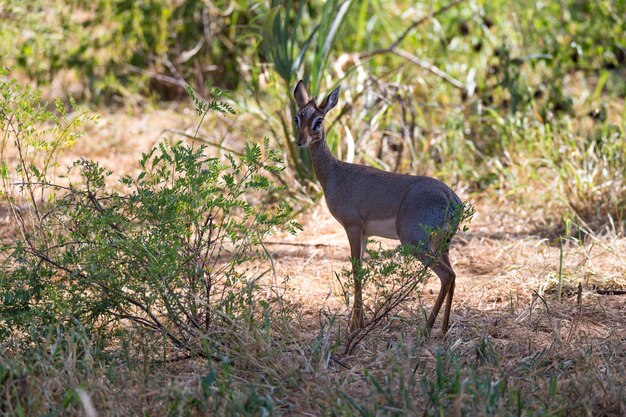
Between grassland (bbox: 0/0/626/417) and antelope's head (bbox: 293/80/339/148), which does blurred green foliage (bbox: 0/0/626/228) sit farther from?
antelope's head (bbox: 293/80/339/148)

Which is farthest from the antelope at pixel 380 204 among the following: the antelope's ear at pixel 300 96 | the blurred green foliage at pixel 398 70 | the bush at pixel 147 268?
the blurred green foliage at pixel 398 70

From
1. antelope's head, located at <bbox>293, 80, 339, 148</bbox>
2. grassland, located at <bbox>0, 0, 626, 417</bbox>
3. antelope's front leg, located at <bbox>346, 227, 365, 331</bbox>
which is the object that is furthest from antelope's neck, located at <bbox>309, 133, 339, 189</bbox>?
antelope's front leg, located at <bbox>346, 227, 365, 331</bbox>

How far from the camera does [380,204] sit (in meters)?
4.35

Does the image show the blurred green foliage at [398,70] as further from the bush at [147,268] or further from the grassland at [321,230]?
the bush at [147,268]

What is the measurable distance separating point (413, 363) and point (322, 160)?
144cm

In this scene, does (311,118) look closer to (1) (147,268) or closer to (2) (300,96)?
(2) (300,96)

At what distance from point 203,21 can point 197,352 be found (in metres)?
6.24

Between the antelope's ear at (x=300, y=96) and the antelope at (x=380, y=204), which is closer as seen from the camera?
the antelope at (x=380, y=204)

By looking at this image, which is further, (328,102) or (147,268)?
(328,102)

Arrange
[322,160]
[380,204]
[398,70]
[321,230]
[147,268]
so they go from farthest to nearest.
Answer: [398,70] → [321,230] → [322,160] → [380,204] → [147,268]

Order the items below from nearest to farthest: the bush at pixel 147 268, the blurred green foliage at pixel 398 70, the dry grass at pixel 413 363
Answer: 1. the dry grass at pixel 413 363
2. the bush at pixel 147 268
3. the blurred green foliage at pixel 398 70

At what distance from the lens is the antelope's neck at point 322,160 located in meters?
4.72

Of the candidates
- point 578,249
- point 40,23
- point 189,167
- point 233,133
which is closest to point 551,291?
point 578,249

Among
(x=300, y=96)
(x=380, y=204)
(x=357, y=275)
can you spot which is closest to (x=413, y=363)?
(x=357, y=275)
